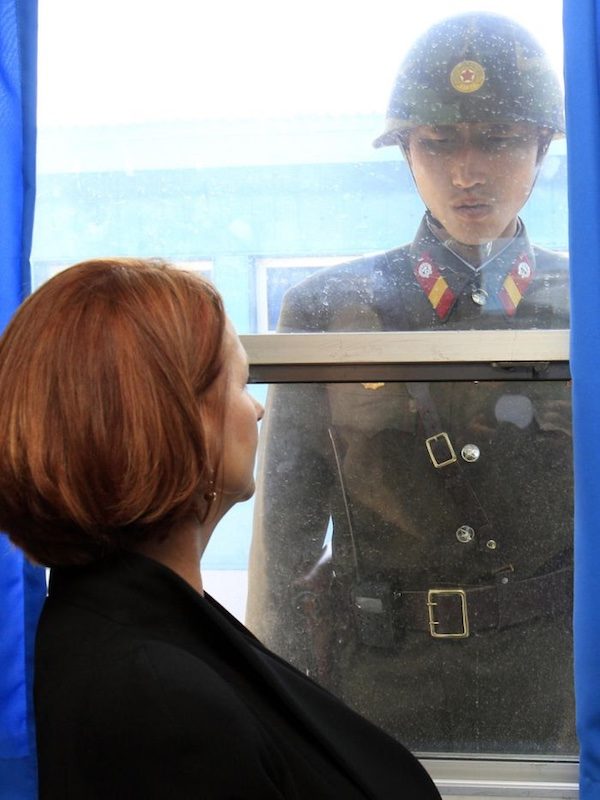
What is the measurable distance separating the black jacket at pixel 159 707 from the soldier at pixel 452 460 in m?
0.66

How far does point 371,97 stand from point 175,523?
0.97 m

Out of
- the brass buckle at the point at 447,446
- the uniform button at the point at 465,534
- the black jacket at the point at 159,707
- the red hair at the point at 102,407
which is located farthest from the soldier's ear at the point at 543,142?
the black jacket at the point at 159,707

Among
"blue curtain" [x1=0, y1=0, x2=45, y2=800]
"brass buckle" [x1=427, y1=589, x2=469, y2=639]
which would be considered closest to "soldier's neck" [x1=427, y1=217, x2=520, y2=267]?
"brass buckle" [x1=427, y1=589, x2=469, y2=639]

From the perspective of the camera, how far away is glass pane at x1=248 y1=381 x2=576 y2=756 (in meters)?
1.61

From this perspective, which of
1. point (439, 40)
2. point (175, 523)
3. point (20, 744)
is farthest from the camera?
point (439, 40)

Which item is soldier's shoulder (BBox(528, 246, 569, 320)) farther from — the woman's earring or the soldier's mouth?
the woman's earring

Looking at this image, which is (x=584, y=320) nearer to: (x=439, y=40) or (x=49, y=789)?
(x=439, y=40)

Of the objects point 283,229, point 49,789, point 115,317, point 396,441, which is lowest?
point 49,789

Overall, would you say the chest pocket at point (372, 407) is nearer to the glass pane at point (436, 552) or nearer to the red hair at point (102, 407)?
the glass pane at point (436, 552)

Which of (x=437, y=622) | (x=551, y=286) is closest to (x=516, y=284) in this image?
(x=551, y=286)

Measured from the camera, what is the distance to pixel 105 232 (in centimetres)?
168

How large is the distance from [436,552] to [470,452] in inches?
7.4

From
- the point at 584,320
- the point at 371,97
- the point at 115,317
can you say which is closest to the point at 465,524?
the point at 584,320

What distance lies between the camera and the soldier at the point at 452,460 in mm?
1590
